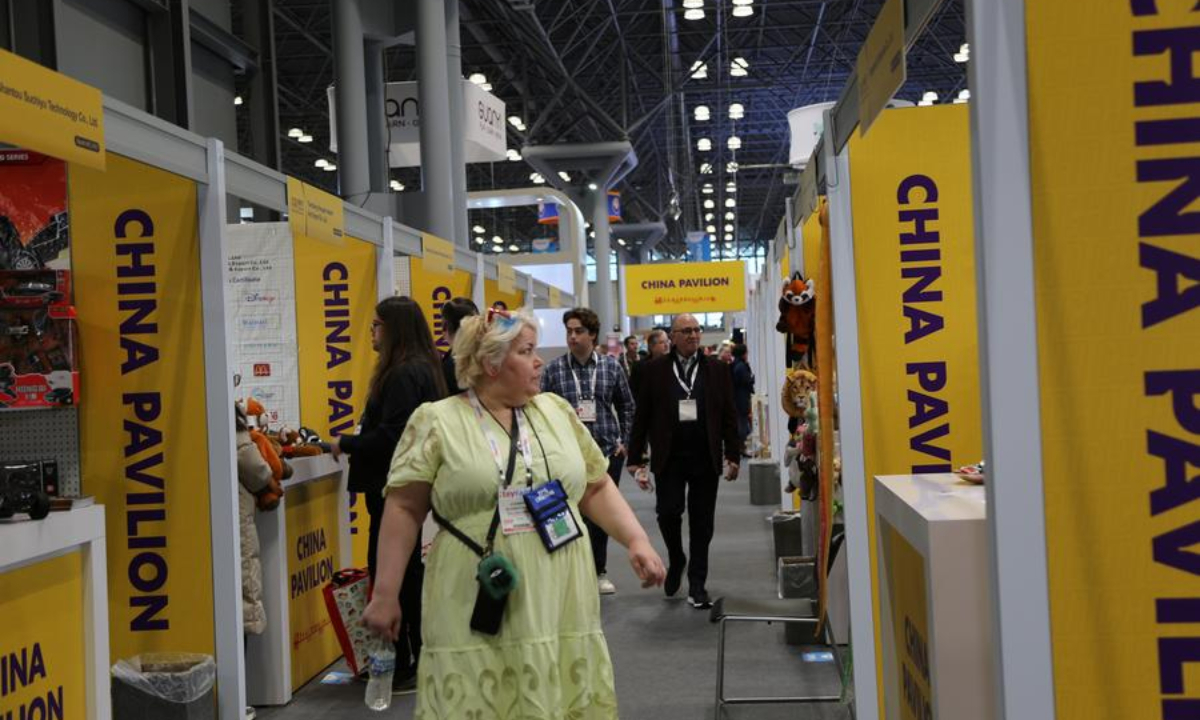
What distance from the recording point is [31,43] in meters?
5.97

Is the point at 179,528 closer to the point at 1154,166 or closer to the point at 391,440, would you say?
the point at 391,440

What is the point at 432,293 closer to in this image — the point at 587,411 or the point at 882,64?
the point at 587,411

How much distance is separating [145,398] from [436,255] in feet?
8.91

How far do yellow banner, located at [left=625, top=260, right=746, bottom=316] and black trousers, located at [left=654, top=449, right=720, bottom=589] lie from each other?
12686mm

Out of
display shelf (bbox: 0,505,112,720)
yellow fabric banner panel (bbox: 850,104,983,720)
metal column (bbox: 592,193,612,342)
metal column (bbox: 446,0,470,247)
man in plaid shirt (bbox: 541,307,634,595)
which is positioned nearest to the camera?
display shelf (bbox: 0,505,112,720)

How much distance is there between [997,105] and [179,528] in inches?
122

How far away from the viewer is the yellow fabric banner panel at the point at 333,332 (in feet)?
19.1

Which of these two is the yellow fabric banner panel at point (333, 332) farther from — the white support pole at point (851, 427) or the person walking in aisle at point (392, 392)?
the white support pole at point (851, 427)

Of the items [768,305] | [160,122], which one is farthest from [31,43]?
[768,305]

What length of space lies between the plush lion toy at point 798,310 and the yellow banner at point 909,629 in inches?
58.8

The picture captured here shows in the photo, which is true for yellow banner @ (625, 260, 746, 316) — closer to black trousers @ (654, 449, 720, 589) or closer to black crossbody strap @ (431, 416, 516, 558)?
black trousers @ (654, 449, 720, 589)

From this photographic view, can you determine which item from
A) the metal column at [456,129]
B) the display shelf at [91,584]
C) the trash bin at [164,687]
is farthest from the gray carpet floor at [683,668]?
the metal column at [456,129]

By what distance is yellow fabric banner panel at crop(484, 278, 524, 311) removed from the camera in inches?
367

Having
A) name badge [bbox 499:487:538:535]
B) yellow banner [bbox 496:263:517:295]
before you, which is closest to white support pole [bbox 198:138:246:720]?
name badge [bbox 499:487:538:535]
